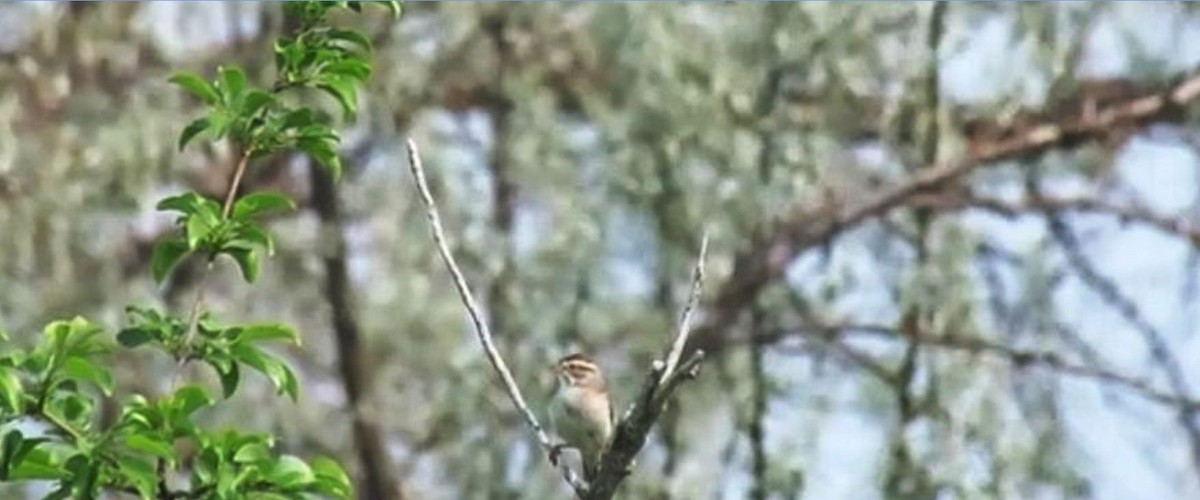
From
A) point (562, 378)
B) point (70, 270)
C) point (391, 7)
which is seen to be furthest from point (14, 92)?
point (391, 7)

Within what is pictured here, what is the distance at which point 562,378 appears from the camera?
441 cm

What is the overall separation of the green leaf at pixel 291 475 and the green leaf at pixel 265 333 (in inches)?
6.8

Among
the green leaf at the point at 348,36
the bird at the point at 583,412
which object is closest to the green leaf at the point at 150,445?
the green leaf at the point at 348,36

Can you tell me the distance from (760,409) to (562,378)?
244cm

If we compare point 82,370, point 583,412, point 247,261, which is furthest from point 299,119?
point 583,412

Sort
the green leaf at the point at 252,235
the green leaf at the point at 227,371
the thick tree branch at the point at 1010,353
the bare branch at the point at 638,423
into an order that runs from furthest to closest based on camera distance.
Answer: the thick tree branch at the point at 1010,353 → the green leaf at the point at 252,235 → the green leaf at the point at 227,371 → the bare branch at the point at 638,423

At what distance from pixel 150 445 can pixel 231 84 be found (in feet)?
1.64

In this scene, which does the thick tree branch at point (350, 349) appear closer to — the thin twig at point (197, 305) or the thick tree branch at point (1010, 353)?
the thick tree branch at point (1010, 353)

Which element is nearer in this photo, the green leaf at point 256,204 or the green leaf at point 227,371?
the green leaf at point 227,371

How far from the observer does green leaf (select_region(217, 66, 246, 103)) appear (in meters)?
3.11

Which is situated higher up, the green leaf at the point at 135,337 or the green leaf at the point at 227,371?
the green leaf at the point at 135,337

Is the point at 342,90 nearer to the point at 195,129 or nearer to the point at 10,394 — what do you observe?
the point at 195,129

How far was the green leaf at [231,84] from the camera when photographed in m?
3.11

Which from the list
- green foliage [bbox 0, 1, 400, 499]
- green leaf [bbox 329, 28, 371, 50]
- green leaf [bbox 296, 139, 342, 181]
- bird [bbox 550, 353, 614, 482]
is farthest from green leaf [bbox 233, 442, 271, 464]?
bird [bbox 550, 353, 614, 482]
